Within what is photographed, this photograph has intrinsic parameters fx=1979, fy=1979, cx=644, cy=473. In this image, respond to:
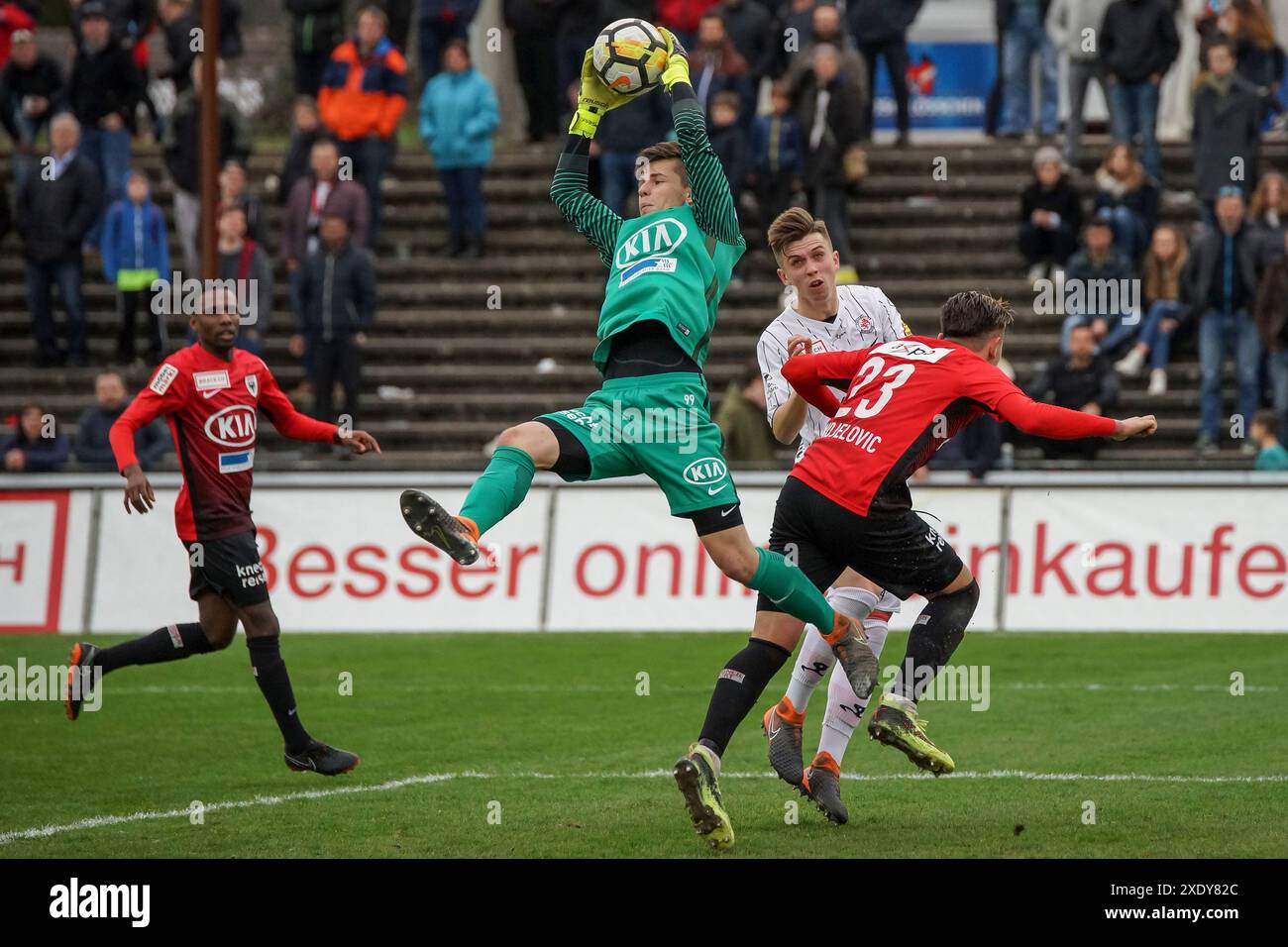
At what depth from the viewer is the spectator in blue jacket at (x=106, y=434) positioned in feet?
59.0

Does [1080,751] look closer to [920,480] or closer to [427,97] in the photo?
[920,480]

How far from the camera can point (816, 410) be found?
352 inches

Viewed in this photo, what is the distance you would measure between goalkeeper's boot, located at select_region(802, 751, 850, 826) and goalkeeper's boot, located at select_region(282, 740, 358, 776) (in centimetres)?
245

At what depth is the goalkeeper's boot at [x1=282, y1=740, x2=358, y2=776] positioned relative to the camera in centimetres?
956

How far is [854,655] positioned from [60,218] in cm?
1536

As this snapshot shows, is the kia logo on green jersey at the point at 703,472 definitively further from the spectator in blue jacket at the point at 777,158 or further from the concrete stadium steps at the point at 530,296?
the spectator in blue jacket at the point at 777,158

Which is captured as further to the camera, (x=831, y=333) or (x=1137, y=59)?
(x=1137, y=59)

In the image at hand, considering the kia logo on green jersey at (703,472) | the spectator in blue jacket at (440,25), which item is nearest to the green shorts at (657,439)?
the kia logo on green jersey at (703,472)

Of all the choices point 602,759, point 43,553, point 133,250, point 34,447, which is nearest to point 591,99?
point 602,759

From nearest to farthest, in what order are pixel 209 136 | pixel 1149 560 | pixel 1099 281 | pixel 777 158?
pixel 1149 560 < pixel 1099 281 < pixel 209 136 < pixel 777 158

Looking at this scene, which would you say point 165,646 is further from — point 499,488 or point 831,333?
point 831,333

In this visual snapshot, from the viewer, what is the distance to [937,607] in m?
8.24

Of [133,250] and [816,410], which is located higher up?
[133,250]

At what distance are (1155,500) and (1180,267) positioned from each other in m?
4.67
